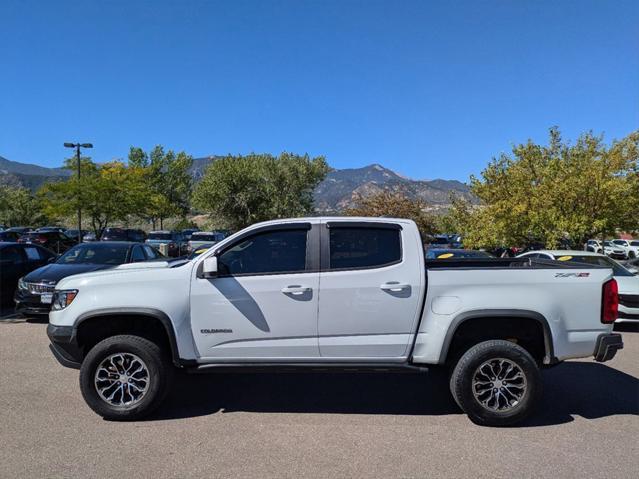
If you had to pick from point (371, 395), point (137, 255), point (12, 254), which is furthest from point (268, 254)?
point (12, 254)

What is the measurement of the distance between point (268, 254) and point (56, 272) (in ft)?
21.2

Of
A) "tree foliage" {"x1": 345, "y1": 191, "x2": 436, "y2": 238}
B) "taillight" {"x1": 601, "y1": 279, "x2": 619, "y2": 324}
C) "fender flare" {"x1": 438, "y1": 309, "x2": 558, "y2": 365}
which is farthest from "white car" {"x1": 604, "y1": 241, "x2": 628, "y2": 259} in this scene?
"fender flare" {"x1": 438, "y1": 309, "x2": 558, "y2": 365}

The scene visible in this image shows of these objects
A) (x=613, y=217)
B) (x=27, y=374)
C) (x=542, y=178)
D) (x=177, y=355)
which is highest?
(x=542, y=178)

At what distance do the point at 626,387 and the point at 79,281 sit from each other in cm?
605

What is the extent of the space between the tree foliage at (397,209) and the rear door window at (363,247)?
23277mm

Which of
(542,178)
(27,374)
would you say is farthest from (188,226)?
(27,374)

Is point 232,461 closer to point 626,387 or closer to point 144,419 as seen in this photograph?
point 144,419

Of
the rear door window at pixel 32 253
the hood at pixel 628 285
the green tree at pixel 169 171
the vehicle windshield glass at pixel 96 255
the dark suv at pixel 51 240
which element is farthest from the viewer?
the green tree at pixel 169 171

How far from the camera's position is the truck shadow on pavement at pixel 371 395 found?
4.86 metres

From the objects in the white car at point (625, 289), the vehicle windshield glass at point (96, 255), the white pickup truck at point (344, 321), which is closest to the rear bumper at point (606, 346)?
the white pickup truck at point (344, 321)

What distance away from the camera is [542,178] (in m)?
15.3

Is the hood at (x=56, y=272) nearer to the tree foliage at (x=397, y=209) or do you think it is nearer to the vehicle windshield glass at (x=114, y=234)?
the tree foliage at (x=397, y=209)

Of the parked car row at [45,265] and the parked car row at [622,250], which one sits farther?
the parked car row at [622,250]

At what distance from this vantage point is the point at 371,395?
5.35 meters
